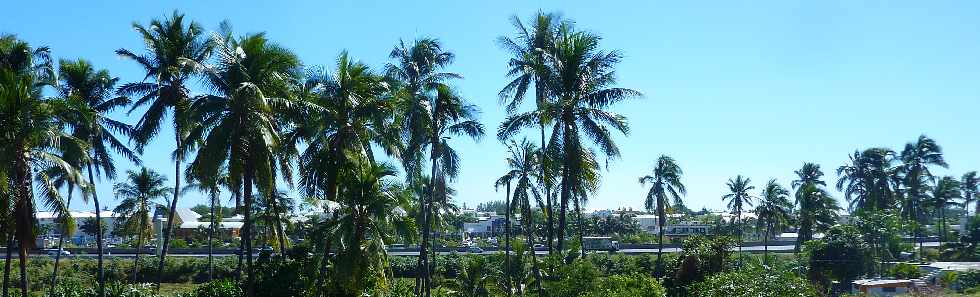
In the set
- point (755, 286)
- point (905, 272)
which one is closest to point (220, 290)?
point (755, 286)

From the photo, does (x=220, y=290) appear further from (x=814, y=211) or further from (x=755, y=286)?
(x=814, y=211)

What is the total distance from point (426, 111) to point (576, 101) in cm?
669

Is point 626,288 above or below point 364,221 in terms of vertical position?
below

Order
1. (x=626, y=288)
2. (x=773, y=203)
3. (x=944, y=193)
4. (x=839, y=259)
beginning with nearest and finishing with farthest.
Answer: (x=626, y=288), (x=839, y=259), (x=773, y=203), (x=944, y=193)

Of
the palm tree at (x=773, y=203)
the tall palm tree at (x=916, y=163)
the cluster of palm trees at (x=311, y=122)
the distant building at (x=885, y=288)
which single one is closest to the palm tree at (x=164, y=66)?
the cluster of palm trees at (x=311, y=122)

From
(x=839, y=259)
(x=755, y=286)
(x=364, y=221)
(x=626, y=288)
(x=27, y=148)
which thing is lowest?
(x=839, y=259)

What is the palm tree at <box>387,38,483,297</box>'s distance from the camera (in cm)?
2783

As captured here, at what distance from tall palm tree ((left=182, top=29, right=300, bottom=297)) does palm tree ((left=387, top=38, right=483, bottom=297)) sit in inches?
198

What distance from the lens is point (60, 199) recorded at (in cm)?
2098

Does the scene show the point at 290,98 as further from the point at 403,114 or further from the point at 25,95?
the point at 25,95

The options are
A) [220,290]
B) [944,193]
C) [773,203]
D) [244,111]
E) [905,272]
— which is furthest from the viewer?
[944,193]

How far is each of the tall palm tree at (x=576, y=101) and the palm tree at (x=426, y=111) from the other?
16.3 ft

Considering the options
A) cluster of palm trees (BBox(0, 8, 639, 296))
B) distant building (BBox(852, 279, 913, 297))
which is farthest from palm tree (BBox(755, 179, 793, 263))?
cluster of palm trees (BBox(0, 8, 639, 296))

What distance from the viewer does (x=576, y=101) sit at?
23031 mm
